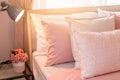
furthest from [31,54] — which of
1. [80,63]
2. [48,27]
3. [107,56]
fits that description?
[107,56]

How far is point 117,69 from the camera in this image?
159 cm

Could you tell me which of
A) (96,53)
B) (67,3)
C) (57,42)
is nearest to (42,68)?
(57,42)

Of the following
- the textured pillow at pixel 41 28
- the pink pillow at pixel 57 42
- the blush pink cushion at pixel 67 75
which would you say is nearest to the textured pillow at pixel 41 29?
the textured pillow at pixel 41 28

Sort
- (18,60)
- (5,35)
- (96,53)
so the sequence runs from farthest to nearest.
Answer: (5,35)
(18,60)
(96,53)

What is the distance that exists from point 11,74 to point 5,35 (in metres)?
0.46

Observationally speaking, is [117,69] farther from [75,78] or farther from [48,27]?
[48,27]

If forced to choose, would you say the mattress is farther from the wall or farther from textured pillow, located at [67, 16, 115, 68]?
the wall

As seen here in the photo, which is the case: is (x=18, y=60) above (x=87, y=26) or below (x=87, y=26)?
below

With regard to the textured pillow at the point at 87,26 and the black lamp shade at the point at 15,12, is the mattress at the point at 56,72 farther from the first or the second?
the black lamp shade at the point at 15,12

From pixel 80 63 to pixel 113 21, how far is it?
1.97 feet

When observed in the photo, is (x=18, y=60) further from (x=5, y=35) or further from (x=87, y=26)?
(x=87, y=26)

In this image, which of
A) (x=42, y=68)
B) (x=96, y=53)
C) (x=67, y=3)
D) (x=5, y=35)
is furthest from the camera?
(x=67, y=3)

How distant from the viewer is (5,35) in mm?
2160

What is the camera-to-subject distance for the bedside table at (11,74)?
1879 millimetres
